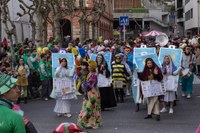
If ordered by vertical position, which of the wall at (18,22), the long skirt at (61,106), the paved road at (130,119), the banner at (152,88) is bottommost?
the paved road at (130,119)

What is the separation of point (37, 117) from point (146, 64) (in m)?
3.22

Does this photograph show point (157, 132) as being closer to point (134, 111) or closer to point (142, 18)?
point (134, 111)

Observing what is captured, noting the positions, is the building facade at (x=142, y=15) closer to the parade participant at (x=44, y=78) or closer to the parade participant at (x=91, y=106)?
the parade participant at (x=44, y=78)

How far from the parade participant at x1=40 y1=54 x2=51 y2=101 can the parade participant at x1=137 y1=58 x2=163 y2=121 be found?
5946 millimetres

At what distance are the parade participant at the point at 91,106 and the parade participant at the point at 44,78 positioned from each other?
6.07m

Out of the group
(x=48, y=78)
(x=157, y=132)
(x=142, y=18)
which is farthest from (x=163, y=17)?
(x=157, y=132)

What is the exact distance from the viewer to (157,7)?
10494 centimetres

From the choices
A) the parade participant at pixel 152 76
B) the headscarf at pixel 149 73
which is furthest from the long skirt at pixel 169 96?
the headscarf at pixel 149 73

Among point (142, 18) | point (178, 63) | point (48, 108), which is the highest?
point (142, 18)

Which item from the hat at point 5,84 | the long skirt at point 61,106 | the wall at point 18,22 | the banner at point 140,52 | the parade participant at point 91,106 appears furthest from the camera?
the wall at point 18,22

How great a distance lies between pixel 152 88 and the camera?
1166 centimetres

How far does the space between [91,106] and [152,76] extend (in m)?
1.85

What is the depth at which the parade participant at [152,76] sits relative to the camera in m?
11.6

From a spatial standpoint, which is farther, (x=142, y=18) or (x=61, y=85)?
(x=142, y=18)
